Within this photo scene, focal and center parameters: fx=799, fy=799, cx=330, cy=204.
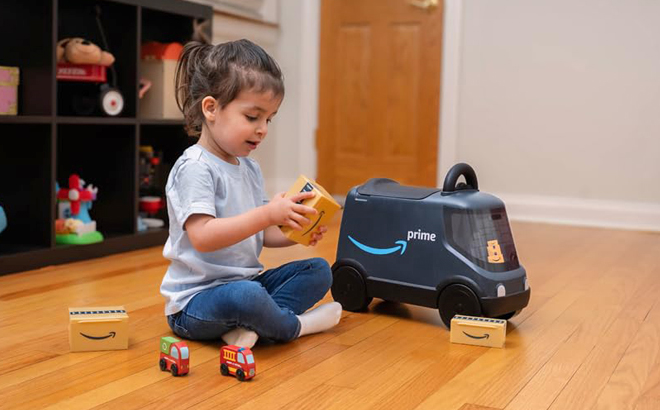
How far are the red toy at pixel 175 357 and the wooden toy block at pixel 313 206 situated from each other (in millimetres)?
285

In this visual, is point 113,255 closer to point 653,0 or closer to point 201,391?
point 201,391

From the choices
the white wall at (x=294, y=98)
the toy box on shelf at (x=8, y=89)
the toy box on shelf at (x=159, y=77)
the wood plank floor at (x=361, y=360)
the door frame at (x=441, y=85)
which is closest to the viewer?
the wood plank floor at (x=361, y=360)

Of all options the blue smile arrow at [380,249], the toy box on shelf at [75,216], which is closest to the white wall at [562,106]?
the toy box on shelf at [75,216]

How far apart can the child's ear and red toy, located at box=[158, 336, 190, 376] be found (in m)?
0.42

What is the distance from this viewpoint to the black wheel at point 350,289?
5.72ft

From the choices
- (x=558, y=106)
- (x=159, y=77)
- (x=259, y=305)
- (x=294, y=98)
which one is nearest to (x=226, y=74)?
(x=259, y=305)

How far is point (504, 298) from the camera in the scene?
1592mm

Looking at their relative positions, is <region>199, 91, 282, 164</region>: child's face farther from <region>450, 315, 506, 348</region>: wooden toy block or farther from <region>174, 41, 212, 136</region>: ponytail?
<region>450, 315, 506, 348</region>: wooden toy block

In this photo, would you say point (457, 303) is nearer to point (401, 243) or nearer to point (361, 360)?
point (401, 243)

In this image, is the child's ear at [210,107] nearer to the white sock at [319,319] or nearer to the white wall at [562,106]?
the white sock at [319,319]

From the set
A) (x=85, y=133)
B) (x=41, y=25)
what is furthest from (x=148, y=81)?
(x=41, y=25)

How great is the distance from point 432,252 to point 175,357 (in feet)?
1.96

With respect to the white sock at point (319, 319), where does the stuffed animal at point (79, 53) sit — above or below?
above

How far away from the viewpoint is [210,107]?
4.80 feet
